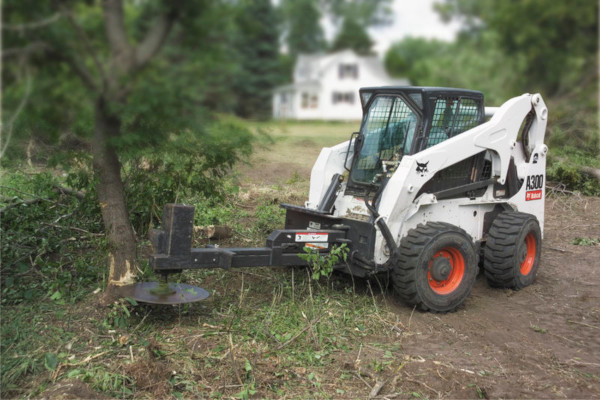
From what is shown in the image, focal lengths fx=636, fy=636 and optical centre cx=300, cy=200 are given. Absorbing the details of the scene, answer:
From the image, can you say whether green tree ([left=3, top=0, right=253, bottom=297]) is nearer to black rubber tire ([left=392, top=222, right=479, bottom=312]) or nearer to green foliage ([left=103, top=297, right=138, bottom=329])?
green foliage ([left=103, top=297, right=138, bottom=329])

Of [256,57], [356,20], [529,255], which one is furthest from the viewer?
[529,255]

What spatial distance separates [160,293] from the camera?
208 inches

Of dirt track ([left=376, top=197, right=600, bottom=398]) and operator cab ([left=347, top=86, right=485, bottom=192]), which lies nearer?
dirt track ([left=376, top=197, right=600, bottom=398])

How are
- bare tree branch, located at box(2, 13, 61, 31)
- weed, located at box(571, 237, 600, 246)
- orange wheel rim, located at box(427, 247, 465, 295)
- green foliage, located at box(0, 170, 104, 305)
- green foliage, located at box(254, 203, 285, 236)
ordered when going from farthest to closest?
weed, located at box(571, 237, 600, 246)
green foliage, located at box(254, 203, 285, 236)
orange wheel rim, located at box(427, 247, 465, 295)
green foliage, located at box(0, 170, 104, 305)
bare tree branch, located at box(2, 13, 61, 31)

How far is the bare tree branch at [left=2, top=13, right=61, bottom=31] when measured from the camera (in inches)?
153

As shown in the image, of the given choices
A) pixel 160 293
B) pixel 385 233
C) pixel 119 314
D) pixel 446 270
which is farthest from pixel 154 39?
pixel 446 270

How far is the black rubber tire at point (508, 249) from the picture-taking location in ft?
22.5

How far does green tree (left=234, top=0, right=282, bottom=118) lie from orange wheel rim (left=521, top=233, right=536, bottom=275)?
13.8 ft

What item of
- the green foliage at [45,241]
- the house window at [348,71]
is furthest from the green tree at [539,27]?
the green foliage at [45,241]

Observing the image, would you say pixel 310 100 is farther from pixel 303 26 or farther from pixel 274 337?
pixel 274 337

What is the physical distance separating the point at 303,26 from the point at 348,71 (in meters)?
1.82

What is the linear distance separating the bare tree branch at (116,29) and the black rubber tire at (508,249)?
4.57 meters

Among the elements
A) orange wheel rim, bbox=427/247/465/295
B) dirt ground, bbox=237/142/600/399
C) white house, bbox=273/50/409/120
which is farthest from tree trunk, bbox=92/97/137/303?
orange wheel rim, bbox=427/247/465/295

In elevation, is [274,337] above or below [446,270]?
below
